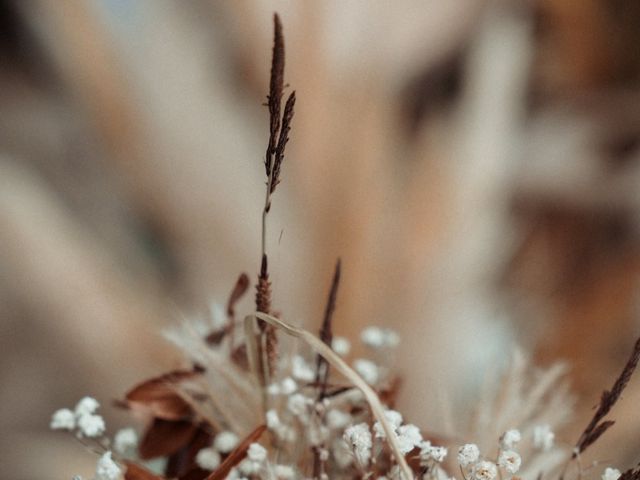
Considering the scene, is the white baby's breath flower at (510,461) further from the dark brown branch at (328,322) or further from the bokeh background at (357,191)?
the bokeh background at (357,191)

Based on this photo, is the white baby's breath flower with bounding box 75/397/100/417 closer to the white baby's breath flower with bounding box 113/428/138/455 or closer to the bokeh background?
the white baby's breath flower with bounding box 113/428/138/455

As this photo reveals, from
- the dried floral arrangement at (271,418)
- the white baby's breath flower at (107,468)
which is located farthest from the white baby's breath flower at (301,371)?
the white baby's breath flower at (107,468)

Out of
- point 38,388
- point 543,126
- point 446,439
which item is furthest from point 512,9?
point 38,388

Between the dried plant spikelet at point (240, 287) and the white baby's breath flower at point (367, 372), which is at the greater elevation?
the dried plant spikelet at point (240, 287)

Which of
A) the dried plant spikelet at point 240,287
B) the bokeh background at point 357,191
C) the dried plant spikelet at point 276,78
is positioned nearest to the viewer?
the dried plant spikelet at point 276,78

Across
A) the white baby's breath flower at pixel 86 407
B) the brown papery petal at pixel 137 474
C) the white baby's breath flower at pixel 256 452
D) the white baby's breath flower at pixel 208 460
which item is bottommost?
the white baby's breath flower at pixel 256 452

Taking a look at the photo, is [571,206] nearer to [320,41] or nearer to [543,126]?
[543,126]
